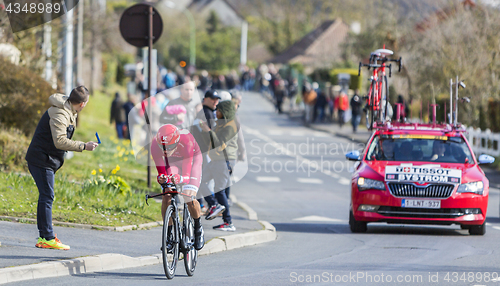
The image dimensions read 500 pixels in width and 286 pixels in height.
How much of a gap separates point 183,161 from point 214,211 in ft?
7.84

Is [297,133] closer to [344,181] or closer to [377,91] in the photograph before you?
[344,181]

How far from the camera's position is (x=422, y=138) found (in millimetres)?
12188

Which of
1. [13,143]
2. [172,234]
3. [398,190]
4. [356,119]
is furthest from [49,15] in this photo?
[356,119]

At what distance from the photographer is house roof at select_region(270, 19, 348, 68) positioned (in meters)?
73.2

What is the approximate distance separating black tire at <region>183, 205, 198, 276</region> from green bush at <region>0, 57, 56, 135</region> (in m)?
8.25

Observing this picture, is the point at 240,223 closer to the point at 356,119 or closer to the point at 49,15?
the point at 49,15

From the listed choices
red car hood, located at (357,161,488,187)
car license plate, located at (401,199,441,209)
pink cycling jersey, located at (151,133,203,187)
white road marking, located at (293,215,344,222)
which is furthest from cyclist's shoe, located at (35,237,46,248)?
white road marking, located at (293,215,344,222)

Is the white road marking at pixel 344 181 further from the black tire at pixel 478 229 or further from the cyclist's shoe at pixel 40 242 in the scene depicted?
the cyclist's shoe at pixel 40 242

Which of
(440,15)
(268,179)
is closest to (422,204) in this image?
(268,179)

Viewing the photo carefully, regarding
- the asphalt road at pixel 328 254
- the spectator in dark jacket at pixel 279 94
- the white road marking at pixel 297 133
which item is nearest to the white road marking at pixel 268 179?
the asphalt road at pixel 328 254

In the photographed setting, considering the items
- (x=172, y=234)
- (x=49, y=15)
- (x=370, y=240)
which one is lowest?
(x=370, y=240)

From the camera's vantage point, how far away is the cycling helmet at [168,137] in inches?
306

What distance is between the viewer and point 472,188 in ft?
36.8

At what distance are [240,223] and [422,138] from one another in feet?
10.0
